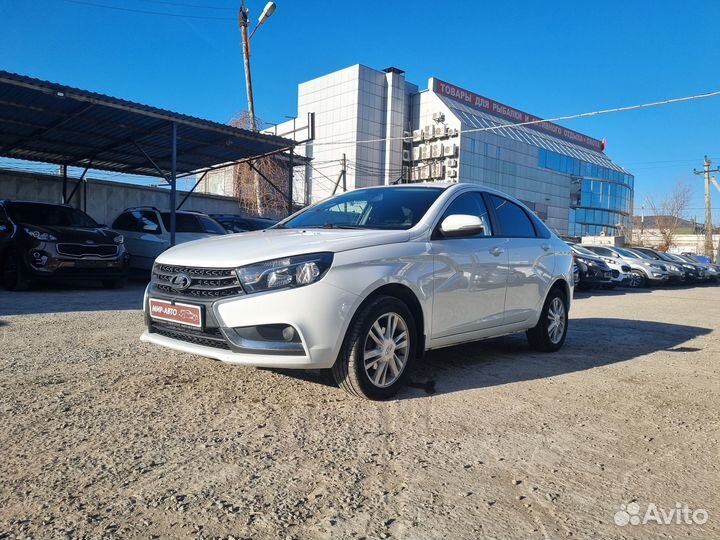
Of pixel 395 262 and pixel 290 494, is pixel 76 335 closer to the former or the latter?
pixel 395 262

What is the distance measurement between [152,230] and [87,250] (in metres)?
2.53

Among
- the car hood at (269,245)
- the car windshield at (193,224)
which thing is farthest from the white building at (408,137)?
the car hood at (269,245)

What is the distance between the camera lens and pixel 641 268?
64.6 feet

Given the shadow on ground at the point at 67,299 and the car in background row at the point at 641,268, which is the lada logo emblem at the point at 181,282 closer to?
the shadow on ground at the point at 67,299

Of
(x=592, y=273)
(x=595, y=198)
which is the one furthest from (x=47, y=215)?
Answer: (x=595, y=198)

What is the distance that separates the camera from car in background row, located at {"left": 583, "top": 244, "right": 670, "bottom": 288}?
770 inches

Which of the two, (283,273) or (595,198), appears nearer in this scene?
(283,273)

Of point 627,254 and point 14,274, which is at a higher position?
point 627,254

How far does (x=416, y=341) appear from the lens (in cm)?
402

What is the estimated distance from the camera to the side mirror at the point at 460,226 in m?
4.20

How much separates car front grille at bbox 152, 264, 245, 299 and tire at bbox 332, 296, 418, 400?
0.79m

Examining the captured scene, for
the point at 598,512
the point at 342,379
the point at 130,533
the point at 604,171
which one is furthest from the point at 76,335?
the point at 604,171

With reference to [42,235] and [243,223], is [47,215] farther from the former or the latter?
[243,223]

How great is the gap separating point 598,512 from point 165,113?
40.0 ft
